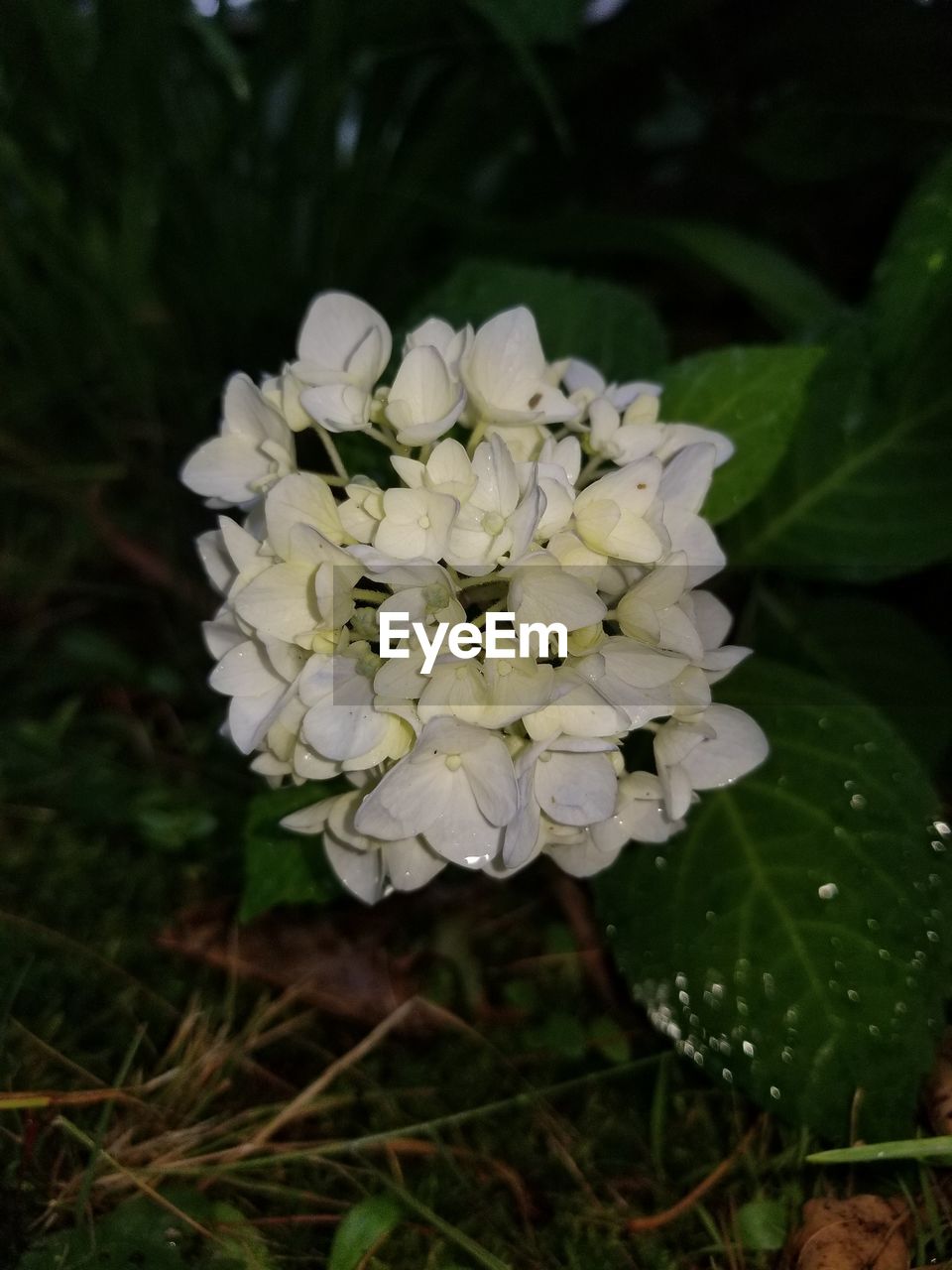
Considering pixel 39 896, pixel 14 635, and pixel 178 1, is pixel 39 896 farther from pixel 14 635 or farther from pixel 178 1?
pixel 178 1

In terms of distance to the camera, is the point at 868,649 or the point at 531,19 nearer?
the point at 531,19

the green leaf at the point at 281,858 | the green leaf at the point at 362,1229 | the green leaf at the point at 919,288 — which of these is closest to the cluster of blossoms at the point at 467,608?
the green leaf at the point at 281,858

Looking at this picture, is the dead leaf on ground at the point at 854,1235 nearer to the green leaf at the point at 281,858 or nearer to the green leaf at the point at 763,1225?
the green leaf at the point at 763,1225

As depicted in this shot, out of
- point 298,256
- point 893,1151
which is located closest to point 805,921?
point 893,1151

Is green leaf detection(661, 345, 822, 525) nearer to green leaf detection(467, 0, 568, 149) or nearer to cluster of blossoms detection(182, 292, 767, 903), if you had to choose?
cluster of blossoms detection(182, 292, 767, 903)

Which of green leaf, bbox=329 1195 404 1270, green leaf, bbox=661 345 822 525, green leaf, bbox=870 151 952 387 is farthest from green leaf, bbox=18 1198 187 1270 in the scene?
green leaf, bbox=870 151 952 387

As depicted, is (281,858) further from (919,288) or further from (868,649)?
(919,288)
